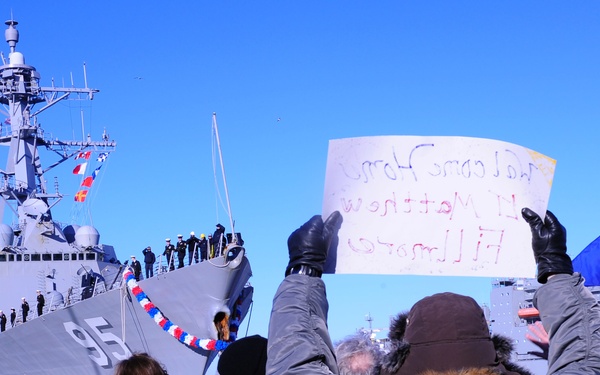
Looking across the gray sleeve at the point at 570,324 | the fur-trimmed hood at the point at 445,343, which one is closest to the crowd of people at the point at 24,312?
the gray sleeve at the point at 570,324

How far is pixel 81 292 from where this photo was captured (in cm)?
2341

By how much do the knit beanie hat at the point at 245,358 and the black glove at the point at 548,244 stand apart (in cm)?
113

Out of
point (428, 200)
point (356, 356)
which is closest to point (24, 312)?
point (356, 356)

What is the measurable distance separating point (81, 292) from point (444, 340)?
860 inches

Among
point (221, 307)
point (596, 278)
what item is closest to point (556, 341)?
point (596, 278)

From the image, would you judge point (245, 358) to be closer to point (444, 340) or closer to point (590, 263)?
point (444, 340)

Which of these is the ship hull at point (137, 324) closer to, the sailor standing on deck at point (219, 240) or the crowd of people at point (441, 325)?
the sailor standing on deck at point (219, 240)

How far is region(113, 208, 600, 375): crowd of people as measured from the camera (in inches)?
92.0

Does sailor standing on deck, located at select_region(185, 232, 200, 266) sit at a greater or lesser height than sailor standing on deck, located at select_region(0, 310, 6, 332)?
greater

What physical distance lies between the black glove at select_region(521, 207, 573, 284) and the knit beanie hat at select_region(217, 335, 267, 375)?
113cm

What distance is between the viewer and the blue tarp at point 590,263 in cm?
884

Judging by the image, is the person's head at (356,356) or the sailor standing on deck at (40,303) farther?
the sailor standing on deck at (40,303)

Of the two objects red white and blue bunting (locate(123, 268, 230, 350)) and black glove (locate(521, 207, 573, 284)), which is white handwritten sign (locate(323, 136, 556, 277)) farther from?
red white and blue bunting (locate(123, 268, 230, 350))

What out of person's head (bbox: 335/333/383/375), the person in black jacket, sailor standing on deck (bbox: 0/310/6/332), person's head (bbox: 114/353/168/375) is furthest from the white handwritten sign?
sailor standing on deck (bbox: 0/310/6/332)
